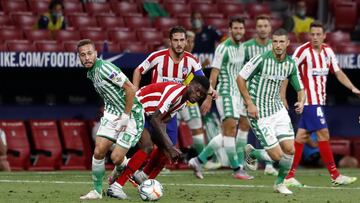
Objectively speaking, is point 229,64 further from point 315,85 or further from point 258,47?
point 315,85

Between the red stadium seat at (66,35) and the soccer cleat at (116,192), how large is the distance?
318 inches

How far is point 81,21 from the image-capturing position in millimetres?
21562

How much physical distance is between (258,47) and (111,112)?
4777 millimetres

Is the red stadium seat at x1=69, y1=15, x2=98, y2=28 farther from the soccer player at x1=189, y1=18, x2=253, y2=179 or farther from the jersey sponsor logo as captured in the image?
the jersey sponsor logo

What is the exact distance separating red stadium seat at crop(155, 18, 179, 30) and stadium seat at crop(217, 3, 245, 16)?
162 centimetres

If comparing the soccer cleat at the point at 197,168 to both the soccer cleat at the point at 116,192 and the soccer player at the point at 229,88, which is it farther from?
the soccer cleat at the point at 116,192

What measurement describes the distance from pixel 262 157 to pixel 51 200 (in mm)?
3653

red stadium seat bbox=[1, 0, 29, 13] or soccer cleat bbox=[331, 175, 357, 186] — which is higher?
red stadium seat bbox=[1, 0, 29, 13]

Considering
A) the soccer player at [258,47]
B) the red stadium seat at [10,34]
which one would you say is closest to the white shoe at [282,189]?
the soccer player at [258,47]

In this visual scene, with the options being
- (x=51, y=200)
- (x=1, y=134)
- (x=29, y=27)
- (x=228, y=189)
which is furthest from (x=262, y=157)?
(x=29, y=27)

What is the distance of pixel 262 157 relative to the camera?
15000mm

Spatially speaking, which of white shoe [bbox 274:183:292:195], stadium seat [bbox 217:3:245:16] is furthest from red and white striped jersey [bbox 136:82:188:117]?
stadium seat [bbox 217:3:245:16]

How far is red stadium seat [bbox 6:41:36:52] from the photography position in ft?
63.4

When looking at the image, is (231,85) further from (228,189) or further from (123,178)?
(123,178)
